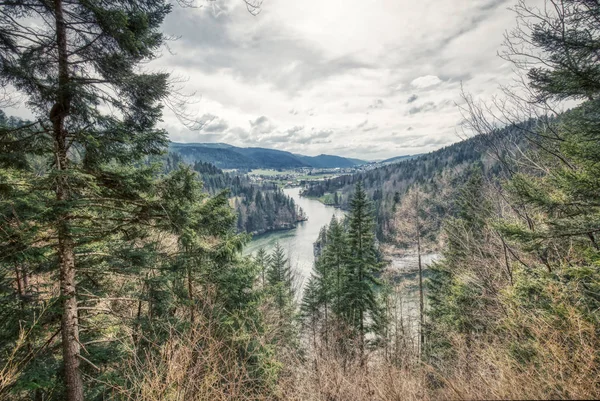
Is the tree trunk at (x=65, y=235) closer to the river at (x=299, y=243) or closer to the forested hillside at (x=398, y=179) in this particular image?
the river at (x=299, y=243)

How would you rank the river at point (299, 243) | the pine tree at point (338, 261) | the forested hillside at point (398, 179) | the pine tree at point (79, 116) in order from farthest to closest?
the forested hillside at point (398, 179), the river at point (299, 243), the pine tree at point (338, 261), the pine tree at point (79, 116)

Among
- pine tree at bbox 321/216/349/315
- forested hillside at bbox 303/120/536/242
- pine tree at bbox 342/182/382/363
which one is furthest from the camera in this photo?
forested hillside at bbox 303/120/536/242

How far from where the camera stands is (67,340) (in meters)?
Result: 3.90

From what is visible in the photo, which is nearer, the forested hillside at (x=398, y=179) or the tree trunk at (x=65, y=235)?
the tree trunk at (x=65, y=235)

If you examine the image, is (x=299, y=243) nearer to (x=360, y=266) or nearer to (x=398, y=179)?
(x=360, y=266)

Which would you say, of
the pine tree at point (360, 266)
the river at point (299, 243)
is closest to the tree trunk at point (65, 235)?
the pine tree at point (360, 266)

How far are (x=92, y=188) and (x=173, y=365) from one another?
285 cm

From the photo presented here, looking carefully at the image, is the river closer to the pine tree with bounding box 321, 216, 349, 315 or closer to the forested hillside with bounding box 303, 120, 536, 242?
the pine tree with bounding box 321, 216, 349, 315

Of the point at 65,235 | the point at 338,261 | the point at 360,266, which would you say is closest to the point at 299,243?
the point at 338,261

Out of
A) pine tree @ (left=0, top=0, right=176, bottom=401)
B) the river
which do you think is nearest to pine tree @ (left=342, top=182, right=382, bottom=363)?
pine tree @ (left=0, top=0, right=176, bottom=401)

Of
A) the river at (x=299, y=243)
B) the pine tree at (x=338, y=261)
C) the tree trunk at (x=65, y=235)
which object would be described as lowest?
the river at (x=299, y=243)

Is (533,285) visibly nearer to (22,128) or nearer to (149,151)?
(149,151)

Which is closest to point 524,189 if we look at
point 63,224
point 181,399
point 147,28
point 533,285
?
point 533,285

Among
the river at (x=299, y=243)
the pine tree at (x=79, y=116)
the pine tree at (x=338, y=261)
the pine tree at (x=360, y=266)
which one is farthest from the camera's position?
the river at (x=299, y=243)
